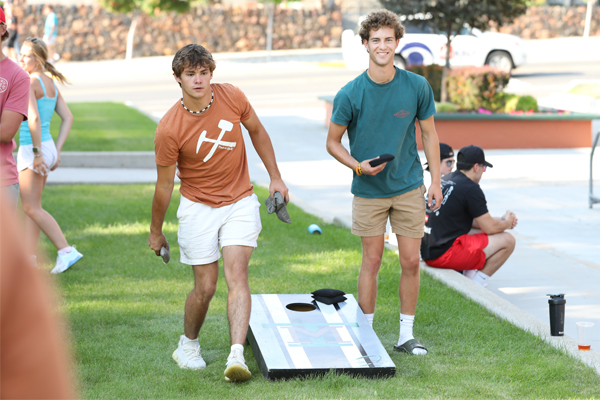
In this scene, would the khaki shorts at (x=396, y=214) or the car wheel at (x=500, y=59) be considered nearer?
the khaki shorts at (x=396, y=214)

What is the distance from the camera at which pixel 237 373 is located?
4184 millimetres

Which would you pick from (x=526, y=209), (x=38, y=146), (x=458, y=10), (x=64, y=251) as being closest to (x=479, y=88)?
(x=458, y=10)

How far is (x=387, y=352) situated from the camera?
4.85 metres

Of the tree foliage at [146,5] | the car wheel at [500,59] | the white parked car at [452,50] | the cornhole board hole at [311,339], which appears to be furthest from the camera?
the tree foliage at [146,5]

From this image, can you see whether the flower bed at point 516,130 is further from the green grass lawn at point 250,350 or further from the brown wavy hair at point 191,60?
the brown wavy hair at point 191,60

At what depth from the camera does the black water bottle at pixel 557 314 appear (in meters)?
4.88

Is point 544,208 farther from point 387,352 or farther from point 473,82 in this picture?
point 473,82

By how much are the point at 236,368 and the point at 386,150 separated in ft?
5.29

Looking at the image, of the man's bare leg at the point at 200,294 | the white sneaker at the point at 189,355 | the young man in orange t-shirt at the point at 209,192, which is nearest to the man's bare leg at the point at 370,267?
the young man in orange t-shirt at the point at 209,192

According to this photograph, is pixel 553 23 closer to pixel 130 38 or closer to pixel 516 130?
pixel 130 38

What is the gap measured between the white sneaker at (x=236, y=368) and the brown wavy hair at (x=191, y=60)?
1.58 meters

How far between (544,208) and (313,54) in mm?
30915

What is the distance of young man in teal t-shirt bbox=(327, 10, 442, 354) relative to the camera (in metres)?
4.65

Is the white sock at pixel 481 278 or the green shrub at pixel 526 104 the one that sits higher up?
the green shrub at pixel 526 104
